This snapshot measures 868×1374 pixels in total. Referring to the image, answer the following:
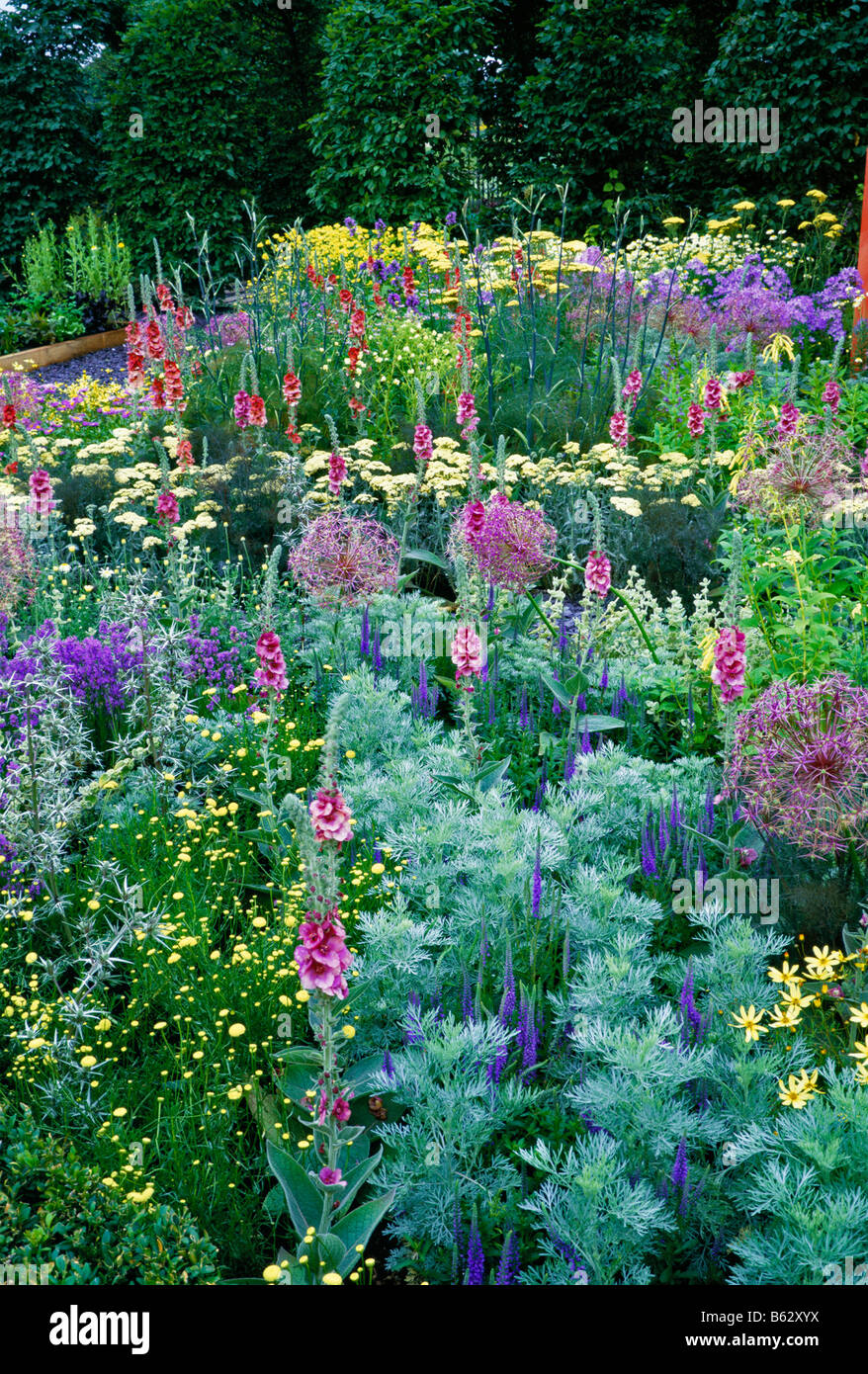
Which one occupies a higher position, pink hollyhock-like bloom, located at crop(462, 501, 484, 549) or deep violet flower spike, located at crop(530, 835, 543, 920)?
pink hollyhock-like bloom, located at crop(462, 501, 484, 549)

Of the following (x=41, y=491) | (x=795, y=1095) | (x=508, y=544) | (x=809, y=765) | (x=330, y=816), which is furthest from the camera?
(x=41, y=491)

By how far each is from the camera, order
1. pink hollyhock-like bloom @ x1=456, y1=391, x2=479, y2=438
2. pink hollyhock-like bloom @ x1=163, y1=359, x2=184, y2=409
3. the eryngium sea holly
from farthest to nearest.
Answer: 1. pink hollyhock-like bloom @ x1=163, y1=359, x2=184, y2=409
2. pink hollyhock-like bloom @ x1=456, y1=391, x2=479, y2=438
3. the eryngium sea holly

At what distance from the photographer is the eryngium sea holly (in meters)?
2.83

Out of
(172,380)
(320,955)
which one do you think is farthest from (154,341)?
(320,955)

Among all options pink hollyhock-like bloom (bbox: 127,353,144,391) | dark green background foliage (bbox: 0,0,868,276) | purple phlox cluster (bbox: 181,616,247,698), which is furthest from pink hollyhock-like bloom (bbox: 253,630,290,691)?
dark green background foliage (bbox: 0,0,868,276)

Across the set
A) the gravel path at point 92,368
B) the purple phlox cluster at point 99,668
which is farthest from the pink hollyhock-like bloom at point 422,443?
the gravel path at point 92,368

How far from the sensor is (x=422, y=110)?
42.3ft

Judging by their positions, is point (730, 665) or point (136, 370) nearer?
point (730, 665)

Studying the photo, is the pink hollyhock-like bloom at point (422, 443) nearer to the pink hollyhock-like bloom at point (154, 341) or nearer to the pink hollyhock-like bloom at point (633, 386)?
the pink hollyhock-like bloom at point (633, 386)

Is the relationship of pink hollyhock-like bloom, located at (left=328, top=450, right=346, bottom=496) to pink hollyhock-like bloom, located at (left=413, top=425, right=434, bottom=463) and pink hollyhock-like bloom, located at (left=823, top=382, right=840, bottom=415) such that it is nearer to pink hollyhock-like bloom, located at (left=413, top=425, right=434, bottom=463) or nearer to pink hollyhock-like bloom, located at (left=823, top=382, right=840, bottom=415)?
pink hollyhock-like bloom, located at (left=413, top=425, right=434, bottom=463)

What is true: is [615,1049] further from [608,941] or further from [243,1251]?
[243,1251]

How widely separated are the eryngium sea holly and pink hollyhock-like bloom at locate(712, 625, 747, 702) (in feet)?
0.47

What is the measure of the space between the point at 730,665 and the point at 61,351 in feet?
40.2

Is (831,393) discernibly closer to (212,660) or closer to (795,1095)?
(212,660)
